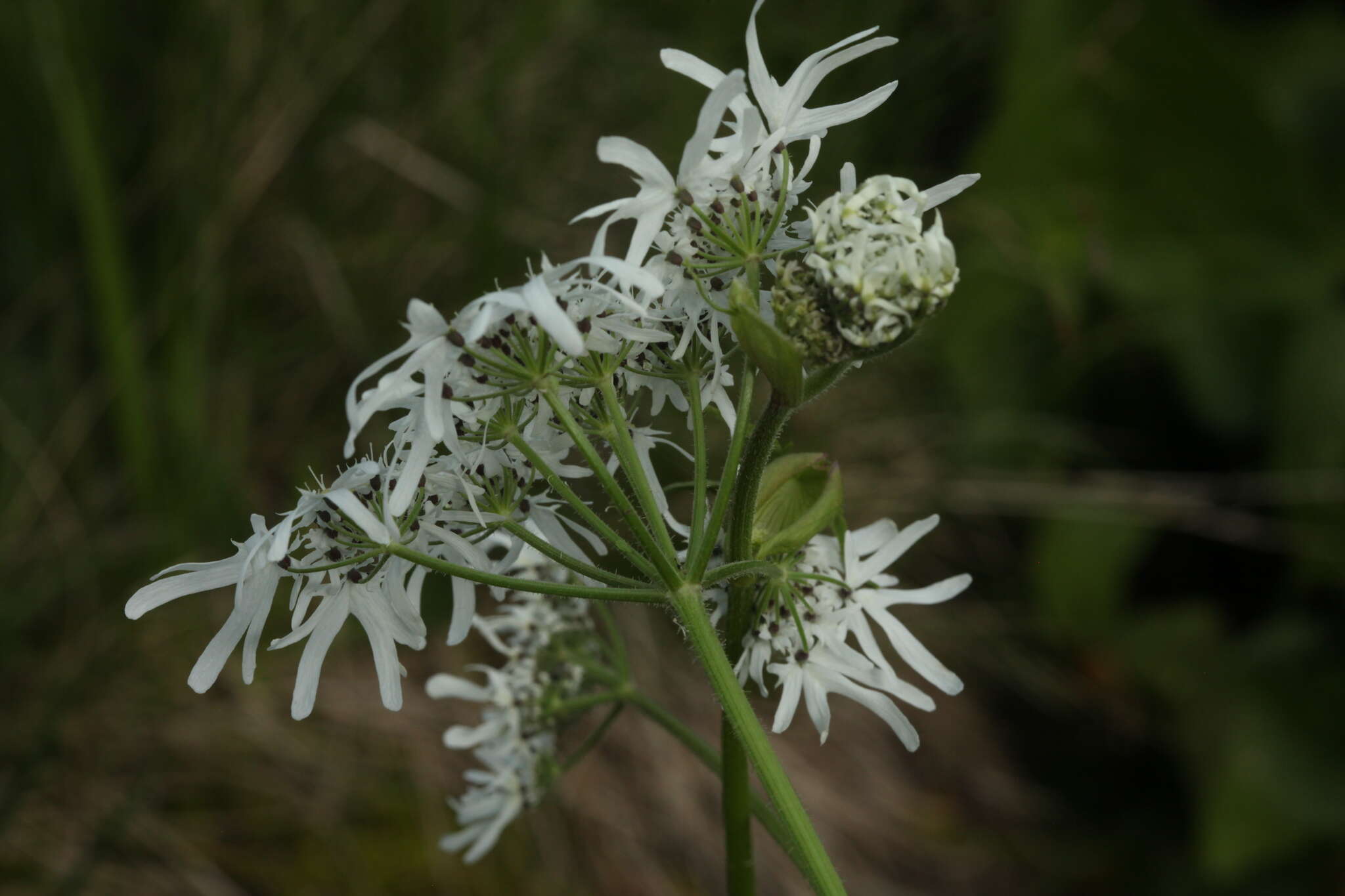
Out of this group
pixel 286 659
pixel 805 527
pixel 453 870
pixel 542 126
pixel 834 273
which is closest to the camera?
pixel 834 273

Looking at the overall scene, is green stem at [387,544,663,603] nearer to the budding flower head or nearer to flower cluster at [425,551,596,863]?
the budding flower head

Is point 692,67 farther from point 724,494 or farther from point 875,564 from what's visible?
point 875,564

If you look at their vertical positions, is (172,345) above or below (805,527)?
above

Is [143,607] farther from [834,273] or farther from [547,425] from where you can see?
[834,273]

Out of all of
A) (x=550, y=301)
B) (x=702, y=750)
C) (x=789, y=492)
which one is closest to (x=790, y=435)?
(x=702, y=750)

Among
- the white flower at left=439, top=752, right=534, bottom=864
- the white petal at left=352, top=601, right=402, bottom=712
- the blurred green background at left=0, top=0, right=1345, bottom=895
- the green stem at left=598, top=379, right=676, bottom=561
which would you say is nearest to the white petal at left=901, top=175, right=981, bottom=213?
the green stem at left=598, top=379, right=676, bottom=561

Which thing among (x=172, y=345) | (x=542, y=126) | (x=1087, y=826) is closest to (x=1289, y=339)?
(x=1087, y=826)
